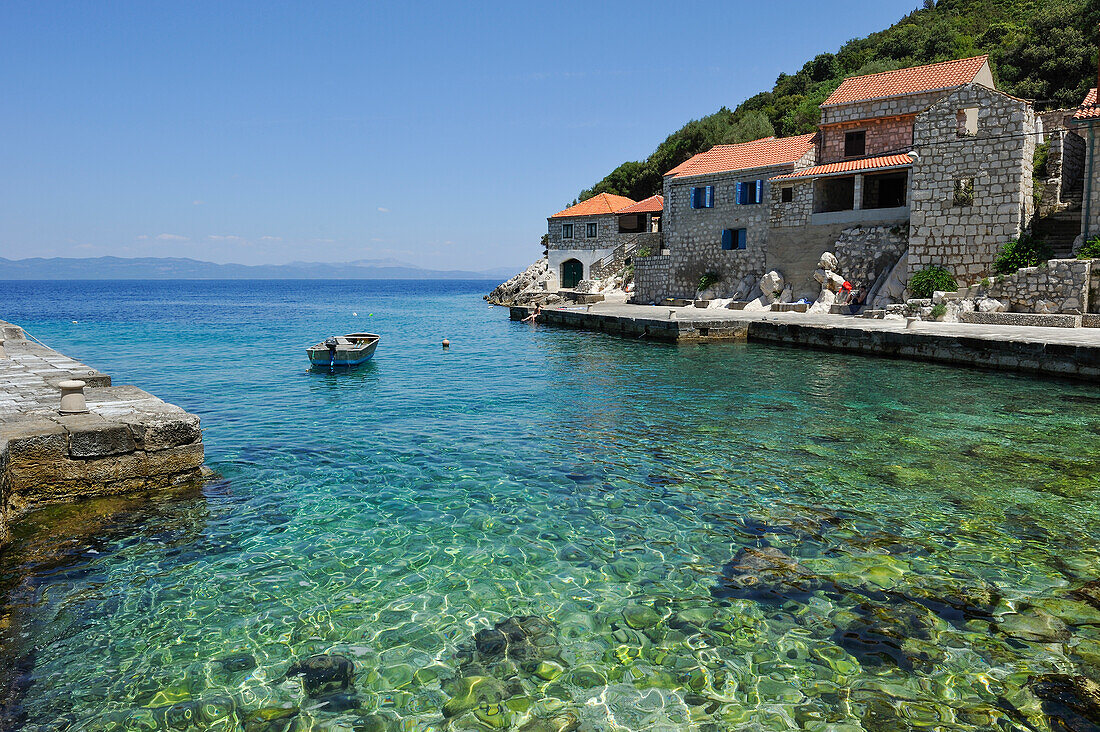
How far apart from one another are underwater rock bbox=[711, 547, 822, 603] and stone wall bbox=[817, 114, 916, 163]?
29.2 m

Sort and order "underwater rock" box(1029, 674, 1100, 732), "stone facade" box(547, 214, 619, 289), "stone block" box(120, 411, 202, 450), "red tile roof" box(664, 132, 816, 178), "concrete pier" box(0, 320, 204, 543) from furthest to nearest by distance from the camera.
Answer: "stone facade" box(547, 214, 619, 289) → "red tile roof" box(664, 132, 816, 178) → "stone block" box(120, 411, 202, 450) → "concrete pier" box(0, 320, 204, 543) → "underwater rock" box(1029, 674, 1100, 732)

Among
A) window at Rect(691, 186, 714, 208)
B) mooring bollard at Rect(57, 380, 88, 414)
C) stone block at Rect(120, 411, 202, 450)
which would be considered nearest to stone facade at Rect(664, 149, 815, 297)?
window at Rect(691, 186, 714, 208)

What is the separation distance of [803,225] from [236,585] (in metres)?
31.0

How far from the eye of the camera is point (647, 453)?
10.4 metres

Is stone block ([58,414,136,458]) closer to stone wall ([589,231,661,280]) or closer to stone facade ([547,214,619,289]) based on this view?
stone wall ([589,231,661,280])

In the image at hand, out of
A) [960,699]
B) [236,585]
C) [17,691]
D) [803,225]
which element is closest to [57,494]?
[236,585]

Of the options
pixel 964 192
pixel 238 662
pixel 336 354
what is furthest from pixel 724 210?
pixel 238 662

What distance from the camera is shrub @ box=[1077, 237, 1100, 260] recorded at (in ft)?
69.8

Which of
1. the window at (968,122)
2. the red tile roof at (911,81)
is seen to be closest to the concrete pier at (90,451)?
the window at (968,122)

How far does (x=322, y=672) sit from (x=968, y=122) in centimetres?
2841

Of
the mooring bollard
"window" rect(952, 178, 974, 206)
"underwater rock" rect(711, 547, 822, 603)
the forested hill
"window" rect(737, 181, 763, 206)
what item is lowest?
"underwater rock" rect(711, 547, 822, 603)

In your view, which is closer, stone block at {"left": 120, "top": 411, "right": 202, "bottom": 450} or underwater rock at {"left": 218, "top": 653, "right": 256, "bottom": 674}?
underwater rock at {"left": 218, "top": 653, "right": 256, "bottom": 674}

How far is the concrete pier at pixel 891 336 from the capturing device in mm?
16812

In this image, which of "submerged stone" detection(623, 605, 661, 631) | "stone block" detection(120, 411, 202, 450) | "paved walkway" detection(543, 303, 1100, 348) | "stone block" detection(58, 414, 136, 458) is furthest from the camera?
"paved walkway" detection(543, 303, 1100, 348)
